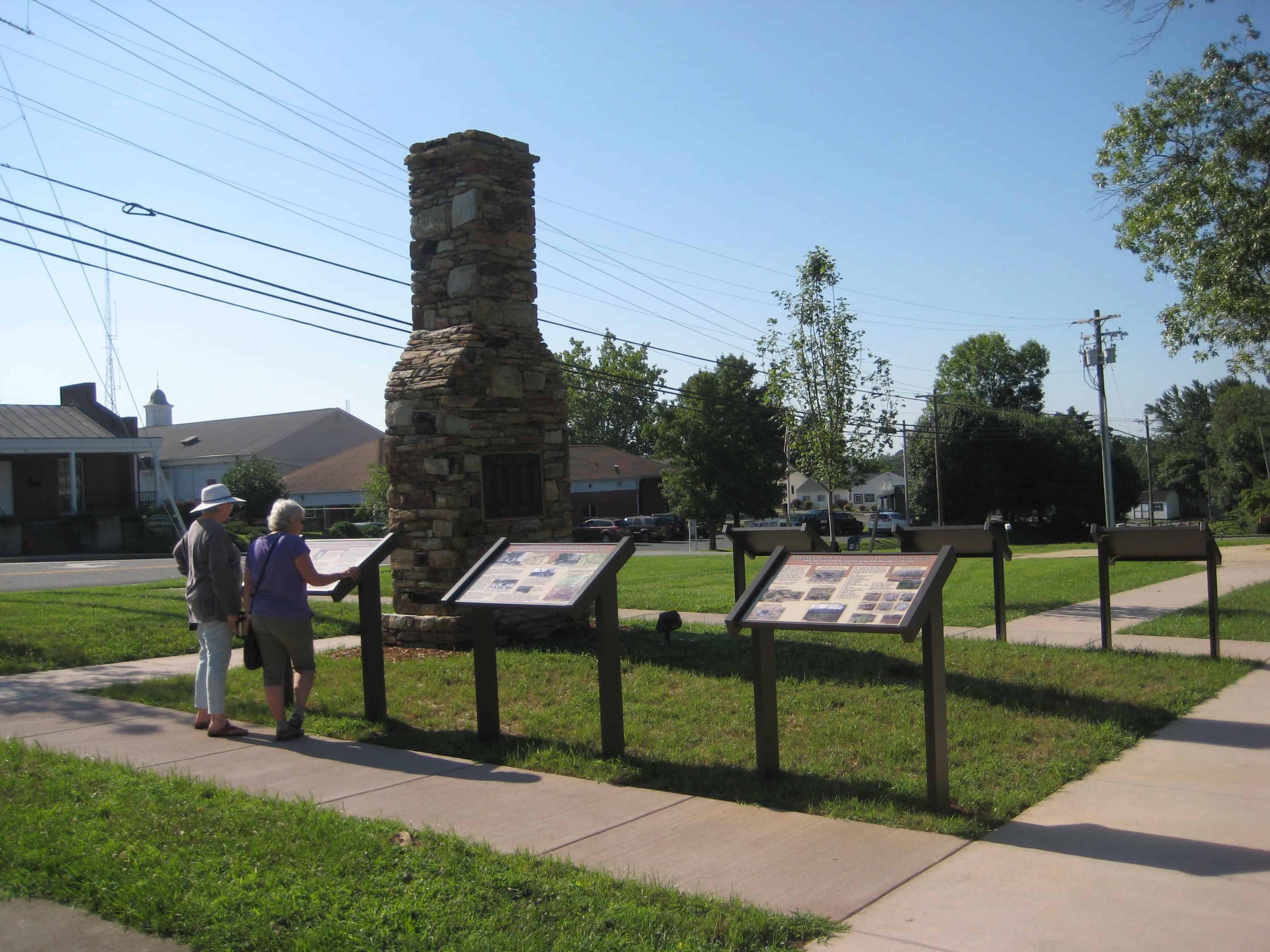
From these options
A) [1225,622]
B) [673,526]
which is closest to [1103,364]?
[673,526]

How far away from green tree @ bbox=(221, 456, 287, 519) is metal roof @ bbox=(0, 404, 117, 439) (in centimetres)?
530

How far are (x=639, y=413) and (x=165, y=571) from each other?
199 feet

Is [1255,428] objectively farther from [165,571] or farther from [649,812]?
[649,812]

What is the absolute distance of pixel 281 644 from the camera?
7.30 metres

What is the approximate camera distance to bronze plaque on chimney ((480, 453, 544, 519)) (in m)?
11.1

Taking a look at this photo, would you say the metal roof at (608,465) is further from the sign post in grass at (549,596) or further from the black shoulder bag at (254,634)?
the sign post in grass at (549,596)

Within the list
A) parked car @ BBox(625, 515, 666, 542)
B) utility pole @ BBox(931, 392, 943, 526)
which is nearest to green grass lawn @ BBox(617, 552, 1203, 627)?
utility pole @ BBox(931, 392, 943, 526)

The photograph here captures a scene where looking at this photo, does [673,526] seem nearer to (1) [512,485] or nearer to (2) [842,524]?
(2) [842,524]

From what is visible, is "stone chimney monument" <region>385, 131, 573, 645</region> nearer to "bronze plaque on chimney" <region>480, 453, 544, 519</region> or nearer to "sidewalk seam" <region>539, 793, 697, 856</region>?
"bronze plaque on chimney" <region>480, 453, 544, 519</region>

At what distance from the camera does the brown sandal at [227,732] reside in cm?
741

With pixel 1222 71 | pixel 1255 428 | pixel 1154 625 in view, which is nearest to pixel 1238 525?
pixel 1255 428

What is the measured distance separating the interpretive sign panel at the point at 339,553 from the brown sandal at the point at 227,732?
1.08 metres

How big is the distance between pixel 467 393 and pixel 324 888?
7.10m

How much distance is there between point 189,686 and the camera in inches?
364
